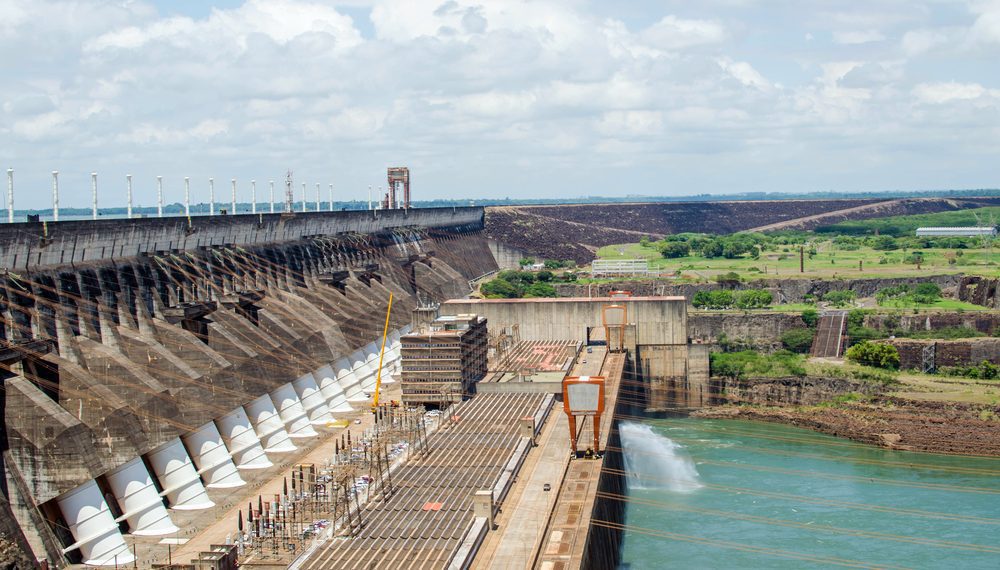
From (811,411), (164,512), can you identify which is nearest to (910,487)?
(811,411)

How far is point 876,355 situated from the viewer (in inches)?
2948

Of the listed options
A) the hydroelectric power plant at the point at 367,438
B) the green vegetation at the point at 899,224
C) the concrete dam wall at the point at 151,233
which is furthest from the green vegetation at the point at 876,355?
the green vegetation at the point at 899,224

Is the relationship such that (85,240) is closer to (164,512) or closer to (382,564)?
(164,512)

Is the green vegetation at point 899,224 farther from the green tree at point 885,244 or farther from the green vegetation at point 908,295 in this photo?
the green vegetation at point 908,295

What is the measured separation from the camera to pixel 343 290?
74.1 meters

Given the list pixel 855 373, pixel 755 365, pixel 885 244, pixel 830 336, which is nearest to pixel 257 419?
pixel 755 365

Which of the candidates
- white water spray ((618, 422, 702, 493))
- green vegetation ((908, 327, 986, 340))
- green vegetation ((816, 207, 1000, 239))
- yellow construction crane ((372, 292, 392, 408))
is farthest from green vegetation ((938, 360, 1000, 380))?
green vegetation ((816, 207, 1000, 239))

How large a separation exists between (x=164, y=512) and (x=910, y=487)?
35465 millimetres

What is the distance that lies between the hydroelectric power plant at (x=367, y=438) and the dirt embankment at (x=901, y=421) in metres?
1.42

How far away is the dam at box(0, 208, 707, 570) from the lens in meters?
33.3

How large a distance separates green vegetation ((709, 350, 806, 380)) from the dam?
9.35ft

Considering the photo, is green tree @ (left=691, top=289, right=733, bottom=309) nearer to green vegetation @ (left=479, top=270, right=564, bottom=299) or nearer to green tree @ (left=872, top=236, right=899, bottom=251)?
green vegetation @ (left=479, top=270, right=564, bottom=299)

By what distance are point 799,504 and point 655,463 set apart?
28.9 ft

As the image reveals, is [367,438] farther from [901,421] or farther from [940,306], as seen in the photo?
[940,306]
